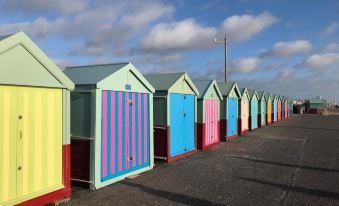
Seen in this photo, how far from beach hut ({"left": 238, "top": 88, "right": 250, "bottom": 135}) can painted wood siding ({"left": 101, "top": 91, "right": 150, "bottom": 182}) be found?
11.3 m

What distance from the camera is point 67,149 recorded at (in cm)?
699

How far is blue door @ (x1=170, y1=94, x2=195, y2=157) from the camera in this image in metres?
11.6

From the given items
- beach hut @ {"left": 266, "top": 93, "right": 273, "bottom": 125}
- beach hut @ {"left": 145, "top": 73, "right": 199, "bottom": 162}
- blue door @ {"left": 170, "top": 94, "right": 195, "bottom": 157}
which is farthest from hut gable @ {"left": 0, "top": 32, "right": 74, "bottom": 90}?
beach hut @ {"left": 266, "top": 93, "right": 273, "bottom": 125}

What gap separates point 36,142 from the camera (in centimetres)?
635

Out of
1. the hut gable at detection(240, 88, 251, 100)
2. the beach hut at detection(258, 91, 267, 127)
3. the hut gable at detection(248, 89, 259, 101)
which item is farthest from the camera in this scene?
the beach hut at detection(258, 91, 267, 127)

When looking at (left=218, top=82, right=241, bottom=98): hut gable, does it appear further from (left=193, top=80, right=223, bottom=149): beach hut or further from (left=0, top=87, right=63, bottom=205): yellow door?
(left=0, top=87, right=63, bottom=205): yellow door

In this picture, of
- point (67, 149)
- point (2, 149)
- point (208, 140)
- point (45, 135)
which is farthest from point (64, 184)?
point (208, 140)

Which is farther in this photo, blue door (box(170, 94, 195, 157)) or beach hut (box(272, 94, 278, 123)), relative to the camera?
beach hut (box(272, 94, 278, 123))

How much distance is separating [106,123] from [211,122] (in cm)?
787

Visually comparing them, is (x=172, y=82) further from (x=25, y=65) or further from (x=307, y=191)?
(x=25, y=65)

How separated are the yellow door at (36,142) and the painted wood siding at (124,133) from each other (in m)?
1.51

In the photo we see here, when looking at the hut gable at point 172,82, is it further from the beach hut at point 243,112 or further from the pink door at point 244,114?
the pink door at point 244,114

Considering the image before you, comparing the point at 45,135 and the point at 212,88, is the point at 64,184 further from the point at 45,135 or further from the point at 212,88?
the point at 212,88

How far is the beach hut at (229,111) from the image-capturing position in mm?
17656
